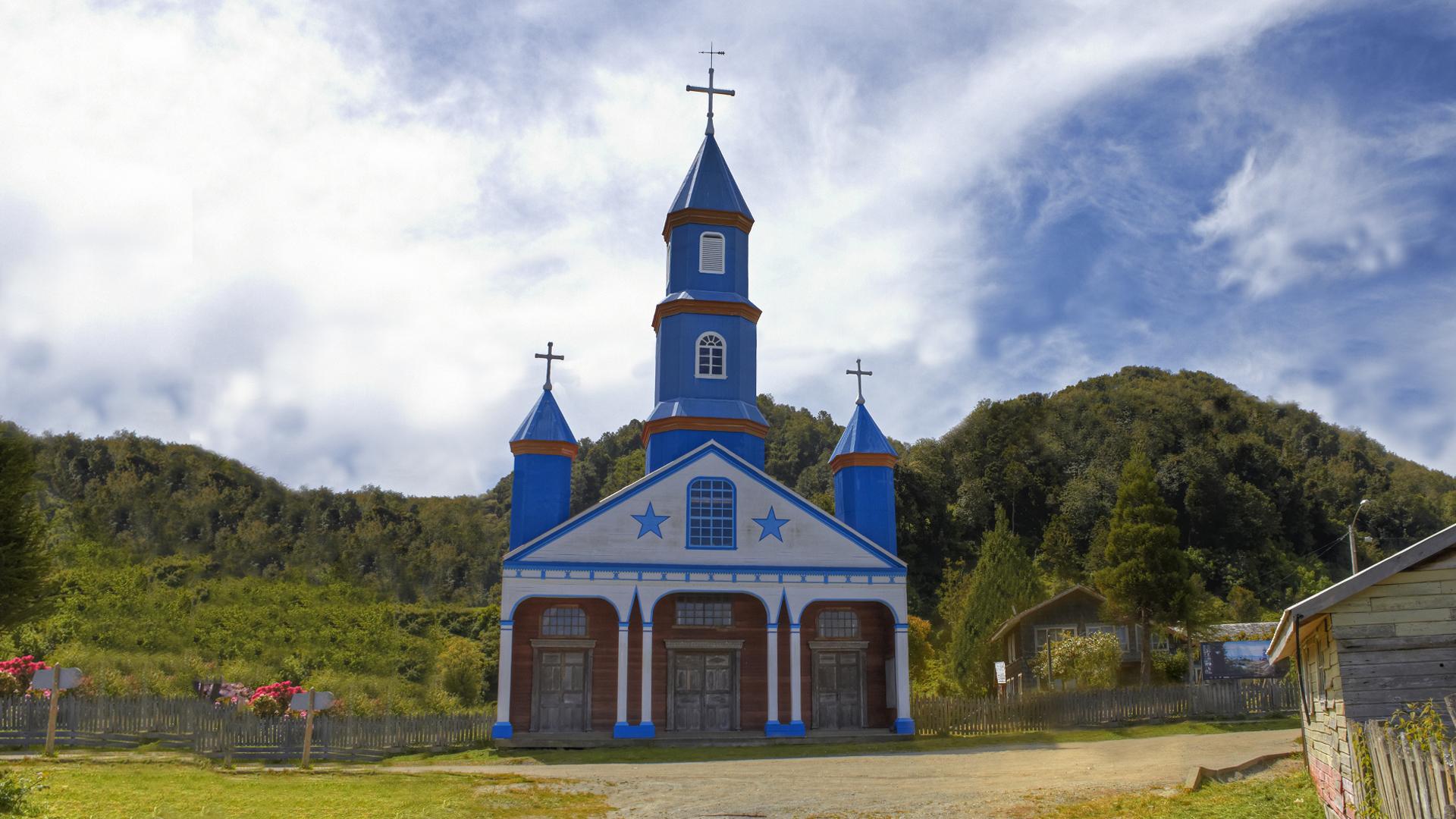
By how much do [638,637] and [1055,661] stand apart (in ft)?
49.2

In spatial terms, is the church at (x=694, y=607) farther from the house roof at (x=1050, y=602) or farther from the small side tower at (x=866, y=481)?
the house roof at (x=1050, y=602)

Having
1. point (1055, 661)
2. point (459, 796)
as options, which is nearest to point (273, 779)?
point (459, 796)

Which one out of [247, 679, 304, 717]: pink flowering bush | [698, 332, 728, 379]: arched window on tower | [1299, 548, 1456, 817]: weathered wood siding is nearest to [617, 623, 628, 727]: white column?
[247, 679, 304, 717]: pink flowering bush

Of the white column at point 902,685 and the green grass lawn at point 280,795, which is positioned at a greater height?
the white column at point 902,685

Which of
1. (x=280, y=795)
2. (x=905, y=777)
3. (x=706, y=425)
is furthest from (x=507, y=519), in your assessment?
(x=280, y=795)

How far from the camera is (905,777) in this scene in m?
20.2

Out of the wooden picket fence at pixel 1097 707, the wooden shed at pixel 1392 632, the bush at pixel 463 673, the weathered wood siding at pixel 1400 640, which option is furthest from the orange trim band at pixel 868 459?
the bush at pixel 463 673

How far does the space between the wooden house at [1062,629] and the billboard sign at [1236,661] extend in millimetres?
4864

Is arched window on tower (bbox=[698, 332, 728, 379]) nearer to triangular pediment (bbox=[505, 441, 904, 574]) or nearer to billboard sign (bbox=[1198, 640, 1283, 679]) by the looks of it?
triangular pediment (bbox=[505, 441, 904, 574])

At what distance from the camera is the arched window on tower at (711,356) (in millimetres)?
34688

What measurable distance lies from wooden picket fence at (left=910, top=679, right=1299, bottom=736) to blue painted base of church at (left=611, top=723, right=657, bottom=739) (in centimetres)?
696

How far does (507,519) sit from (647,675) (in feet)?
203

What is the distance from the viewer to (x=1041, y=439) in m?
79.9

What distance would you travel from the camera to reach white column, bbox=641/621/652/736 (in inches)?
1132
